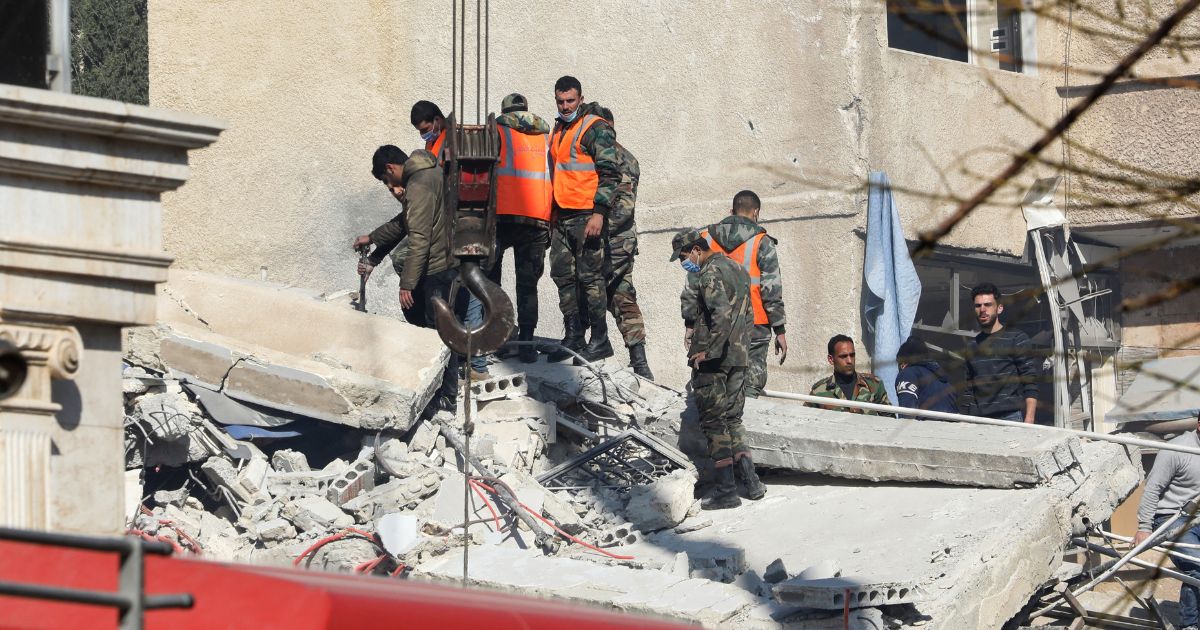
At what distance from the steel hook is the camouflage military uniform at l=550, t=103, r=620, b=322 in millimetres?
1781

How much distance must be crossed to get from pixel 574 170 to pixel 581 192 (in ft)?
0.50

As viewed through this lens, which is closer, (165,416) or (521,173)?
(165,416)

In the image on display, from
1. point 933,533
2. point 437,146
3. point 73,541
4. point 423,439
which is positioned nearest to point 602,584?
point 933,533

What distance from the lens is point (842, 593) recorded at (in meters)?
7.66

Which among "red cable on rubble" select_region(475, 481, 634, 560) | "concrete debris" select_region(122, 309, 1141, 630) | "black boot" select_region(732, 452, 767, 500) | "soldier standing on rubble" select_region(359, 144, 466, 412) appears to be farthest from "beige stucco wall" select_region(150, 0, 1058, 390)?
"red cable on rubble" select_region(475, 481, 634, 560)

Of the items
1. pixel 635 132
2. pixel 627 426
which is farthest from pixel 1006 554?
pixel 635 132

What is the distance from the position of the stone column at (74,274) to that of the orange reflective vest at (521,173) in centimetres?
483

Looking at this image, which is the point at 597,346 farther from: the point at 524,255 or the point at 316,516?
the point at 316,516

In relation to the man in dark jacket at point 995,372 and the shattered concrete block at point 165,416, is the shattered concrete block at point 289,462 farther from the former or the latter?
the man in dark jacket at point 995,372

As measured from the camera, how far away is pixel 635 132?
1472 centimetres

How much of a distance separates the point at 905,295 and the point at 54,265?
9130 mm

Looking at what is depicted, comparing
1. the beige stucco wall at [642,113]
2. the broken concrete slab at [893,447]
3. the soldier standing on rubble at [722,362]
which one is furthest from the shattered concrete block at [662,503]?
the beige stucco wall at [642,113]

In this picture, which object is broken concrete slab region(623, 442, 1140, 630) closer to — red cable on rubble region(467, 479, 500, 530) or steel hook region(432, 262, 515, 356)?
red cable on rubble region(467, 479, 500, 530)

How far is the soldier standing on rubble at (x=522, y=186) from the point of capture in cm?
1052
